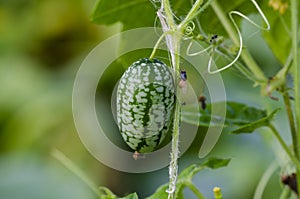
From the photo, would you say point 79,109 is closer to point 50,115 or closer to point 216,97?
point 50,115

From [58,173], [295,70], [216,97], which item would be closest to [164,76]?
[295,70]

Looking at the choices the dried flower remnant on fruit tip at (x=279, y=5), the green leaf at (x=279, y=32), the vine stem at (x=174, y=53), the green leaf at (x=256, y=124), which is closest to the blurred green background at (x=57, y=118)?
the green leaf at (x=279, y=32)

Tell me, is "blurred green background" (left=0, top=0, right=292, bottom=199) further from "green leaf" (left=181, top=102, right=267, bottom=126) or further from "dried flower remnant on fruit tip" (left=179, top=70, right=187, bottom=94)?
"dried flower remnant on fruit tip" (left=179, top=70, right=187, bottom=94)

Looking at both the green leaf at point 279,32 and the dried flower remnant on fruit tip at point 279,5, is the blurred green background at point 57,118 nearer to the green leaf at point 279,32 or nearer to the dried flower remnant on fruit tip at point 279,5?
the green leaf at point 279,32

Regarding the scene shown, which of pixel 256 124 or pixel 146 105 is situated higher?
pixel 146 105

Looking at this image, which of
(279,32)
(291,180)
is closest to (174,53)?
(291,180)

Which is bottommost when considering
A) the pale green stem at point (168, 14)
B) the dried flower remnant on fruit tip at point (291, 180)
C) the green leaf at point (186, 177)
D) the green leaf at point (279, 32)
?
the dried flower remnant on fruit tip at point (291, 180)

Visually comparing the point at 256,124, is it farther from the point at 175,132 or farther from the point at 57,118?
the point at 57,118
